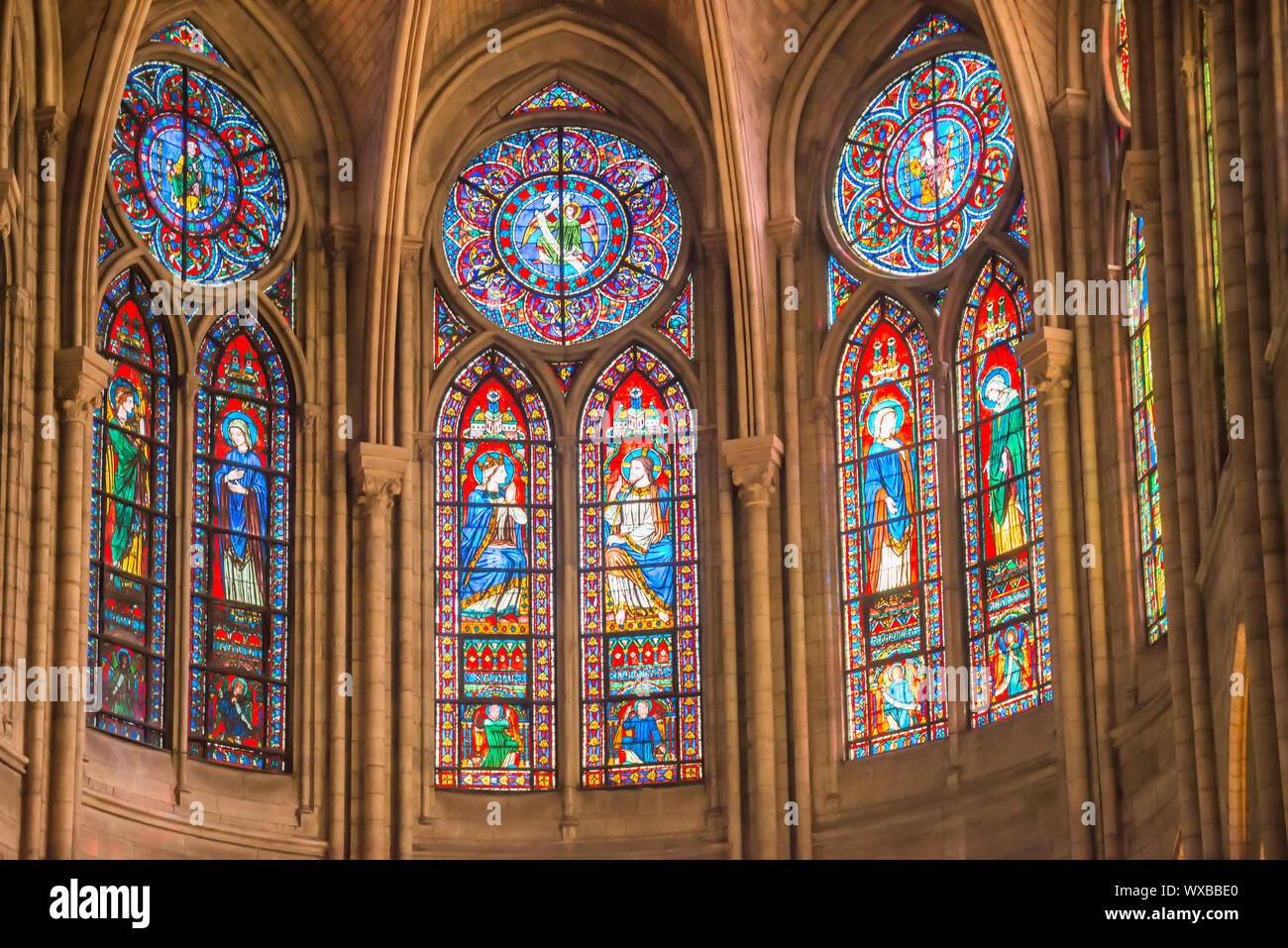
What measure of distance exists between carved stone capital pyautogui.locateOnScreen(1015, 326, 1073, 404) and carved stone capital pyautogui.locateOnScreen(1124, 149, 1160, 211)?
8.59 ft

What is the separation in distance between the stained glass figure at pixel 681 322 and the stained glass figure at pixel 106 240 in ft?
16.0

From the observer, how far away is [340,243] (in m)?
26.3

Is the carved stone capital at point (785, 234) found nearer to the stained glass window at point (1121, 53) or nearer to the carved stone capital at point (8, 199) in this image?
the stained glass window at point (1121, 53)

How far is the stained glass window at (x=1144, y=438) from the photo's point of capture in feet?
73.8

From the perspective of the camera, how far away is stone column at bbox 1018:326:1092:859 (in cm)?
2247

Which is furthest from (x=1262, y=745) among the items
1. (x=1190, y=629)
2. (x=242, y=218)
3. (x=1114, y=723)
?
(x=242, y=218)

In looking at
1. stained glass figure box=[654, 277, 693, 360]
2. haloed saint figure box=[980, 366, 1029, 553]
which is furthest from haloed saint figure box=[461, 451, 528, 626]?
haloed saint figure box=[980, 366, 1029, 553]

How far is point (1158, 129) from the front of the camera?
20812 millimetres

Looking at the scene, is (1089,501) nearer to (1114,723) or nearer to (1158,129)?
(1114,723)

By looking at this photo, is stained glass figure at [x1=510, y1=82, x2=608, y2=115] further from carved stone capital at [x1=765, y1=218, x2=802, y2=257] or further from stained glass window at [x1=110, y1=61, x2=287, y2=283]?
stained glass window at [x1=110, y1=61, x2=287, y2=283]

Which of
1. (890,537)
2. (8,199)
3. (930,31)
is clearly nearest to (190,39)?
(8,199)

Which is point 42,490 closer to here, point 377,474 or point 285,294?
point 377,474

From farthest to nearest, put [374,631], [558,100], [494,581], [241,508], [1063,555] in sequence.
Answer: [558,100] → [494,581] → [241,508] → [374,631] → [1063,555]

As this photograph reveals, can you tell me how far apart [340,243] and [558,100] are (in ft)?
8.65
